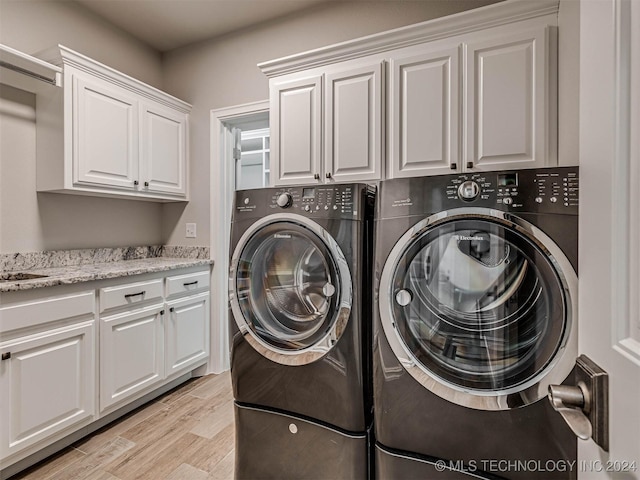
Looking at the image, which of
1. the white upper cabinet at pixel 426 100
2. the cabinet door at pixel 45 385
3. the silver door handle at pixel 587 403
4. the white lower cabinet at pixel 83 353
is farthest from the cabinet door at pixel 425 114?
the cabinet door at pixel 45 385

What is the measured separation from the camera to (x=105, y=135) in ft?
7.60

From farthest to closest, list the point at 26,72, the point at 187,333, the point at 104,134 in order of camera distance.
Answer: the point at 187,333, the point at 104,134, the point at 26,72

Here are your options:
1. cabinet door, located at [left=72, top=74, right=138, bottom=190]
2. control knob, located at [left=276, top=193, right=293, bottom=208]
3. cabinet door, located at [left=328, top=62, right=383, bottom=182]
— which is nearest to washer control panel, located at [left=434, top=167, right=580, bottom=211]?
control knob, located at [left=276, top=193, right=293, bottom=208]

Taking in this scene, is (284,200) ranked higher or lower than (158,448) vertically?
higher

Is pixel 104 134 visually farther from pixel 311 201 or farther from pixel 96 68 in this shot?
pixel 311 201

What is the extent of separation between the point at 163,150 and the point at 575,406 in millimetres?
3000

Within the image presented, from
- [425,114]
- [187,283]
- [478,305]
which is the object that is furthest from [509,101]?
[187,283]

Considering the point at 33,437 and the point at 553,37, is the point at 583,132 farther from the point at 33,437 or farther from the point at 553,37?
the point at 33,437

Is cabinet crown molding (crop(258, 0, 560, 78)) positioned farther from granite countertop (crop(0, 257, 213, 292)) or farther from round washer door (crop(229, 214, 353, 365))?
granite countertop (crop(0, 257, 213, 292))

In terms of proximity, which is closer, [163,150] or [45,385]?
[45,385]

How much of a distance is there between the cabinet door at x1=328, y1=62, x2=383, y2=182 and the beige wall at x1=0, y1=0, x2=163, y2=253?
1847 millimetres

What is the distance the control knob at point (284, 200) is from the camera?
1.44 metres

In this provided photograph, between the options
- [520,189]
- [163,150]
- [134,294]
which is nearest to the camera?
[520,189]

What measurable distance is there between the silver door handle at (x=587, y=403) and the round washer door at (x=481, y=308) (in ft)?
1.93
